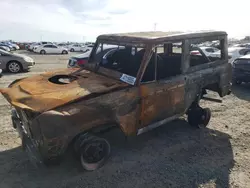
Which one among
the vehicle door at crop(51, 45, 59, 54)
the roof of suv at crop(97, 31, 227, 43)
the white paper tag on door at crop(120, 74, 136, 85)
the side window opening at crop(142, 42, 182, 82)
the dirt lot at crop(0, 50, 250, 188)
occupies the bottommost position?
the dirt lot at crop(0, 50, 250, 188)

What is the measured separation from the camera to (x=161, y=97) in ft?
13.4

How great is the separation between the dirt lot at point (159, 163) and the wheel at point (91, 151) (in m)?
0.12

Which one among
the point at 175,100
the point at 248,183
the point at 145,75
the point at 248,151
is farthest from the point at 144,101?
the point at 248,151

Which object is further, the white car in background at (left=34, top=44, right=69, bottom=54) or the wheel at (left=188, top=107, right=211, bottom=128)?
the white car in background at (left=34, top=44, right=69, bottom=54)

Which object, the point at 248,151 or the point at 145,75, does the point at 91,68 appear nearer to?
the point at 145,75

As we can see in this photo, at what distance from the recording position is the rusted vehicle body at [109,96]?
3123 mm

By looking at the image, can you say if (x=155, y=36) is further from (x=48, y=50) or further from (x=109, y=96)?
(x=48, y=50)

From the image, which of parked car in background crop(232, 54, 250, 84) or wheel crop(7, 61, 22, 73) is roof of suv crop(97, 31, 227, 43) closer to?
parked car in background crop(232, 54, 250, 84)

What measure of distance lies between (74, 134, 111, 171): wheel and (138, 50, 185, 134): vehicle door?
2.39 feet

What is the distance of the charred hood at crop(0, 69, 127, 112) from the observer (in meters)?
3.19

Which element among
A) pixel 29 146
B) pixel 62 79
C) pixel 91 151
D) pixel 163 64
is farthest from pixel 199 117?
pixel 29 146

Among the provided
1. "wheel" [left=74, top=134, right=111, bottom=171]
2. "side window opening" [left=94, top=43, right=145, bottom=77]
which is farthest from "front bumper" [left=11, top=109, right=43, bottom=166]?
"side window opening" [left=94, top=43, right=145, bottom=77]

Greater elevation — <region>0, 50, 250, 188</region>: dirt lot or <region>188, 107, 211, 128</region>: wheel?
<region>188, 107, 211, 128</region>: wheel

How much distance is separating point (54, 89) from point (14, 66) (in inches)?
399
